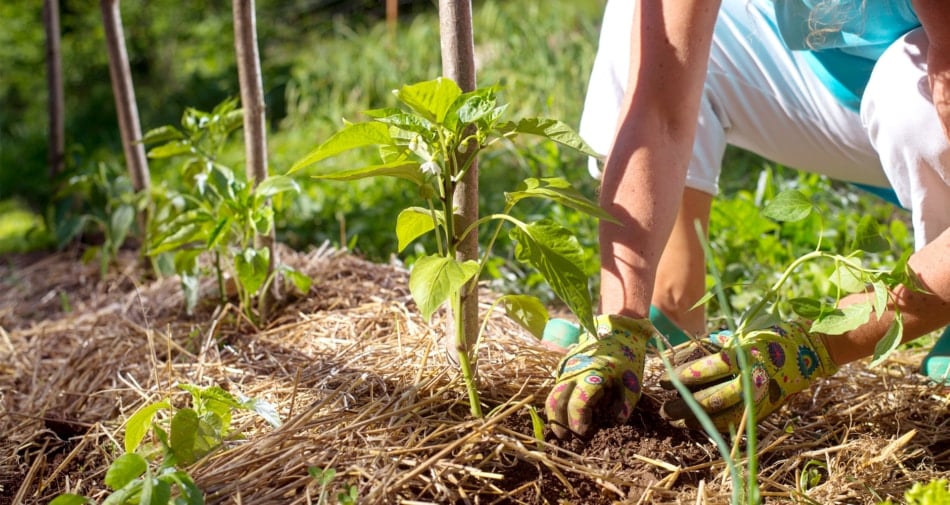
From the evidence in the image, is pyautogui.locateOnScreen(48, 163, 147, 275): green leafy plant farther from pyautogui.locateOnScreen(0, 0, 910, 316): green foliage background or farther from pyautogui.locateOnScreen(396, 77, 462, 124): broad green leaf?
pyautogui.locateOnScreen(396, 77, 462, 124): broad green leaf

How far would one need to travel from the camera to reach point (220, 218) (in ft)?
6.10

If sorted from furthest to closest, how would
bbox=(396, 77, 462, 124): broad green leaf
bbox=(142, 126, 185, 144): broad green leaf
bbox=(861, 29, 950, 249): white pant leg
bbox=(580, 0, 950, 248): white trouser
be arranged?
bbox=(142, 126, 185, 144): broad green leaf
bbox=(580, 0, 950, 248): white trouser
bbox=(861, 29, 950, 249): white pant leg
bbox=(396, 77, 462, 124): broad green leaf

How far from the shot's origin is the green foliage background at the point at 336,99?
103 inches

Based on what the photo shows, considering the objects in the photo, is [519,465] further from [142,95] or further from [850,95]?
[142,95]

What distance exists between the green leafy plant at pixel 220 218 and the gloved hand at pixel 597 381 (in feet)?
2.37

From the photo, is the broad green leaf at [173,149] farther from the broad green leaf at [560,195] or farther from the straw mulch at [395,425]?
the broad green leaf at [560,195]

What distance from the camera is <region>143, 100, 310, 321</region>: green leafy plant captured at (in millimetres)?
1806

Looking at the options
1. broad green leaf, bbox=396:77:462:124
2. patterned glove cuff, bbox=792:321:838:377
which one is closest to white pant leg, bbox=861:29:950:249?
patterned glove cuff, bbox=792:321:838:377

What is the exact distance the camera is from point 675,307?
1.78 meters

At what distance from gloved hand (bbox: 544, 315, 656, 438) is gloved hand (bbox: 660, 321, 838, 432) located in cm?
7

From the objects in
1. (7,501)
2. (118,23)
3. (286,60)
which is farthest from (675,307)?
(286,60)

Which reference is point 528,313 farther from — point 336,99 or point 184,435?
point 336,99

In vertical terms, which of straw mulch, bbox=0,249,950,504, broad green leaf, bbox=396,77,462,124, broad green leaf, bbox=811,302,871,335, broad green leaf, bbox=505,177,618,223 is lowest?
straw mulch, bbox=0,249,950,504

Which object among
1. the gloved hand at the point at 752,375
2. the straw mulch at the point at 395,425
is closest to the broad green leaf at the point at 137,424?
the straw mulch at the point at 395,425
